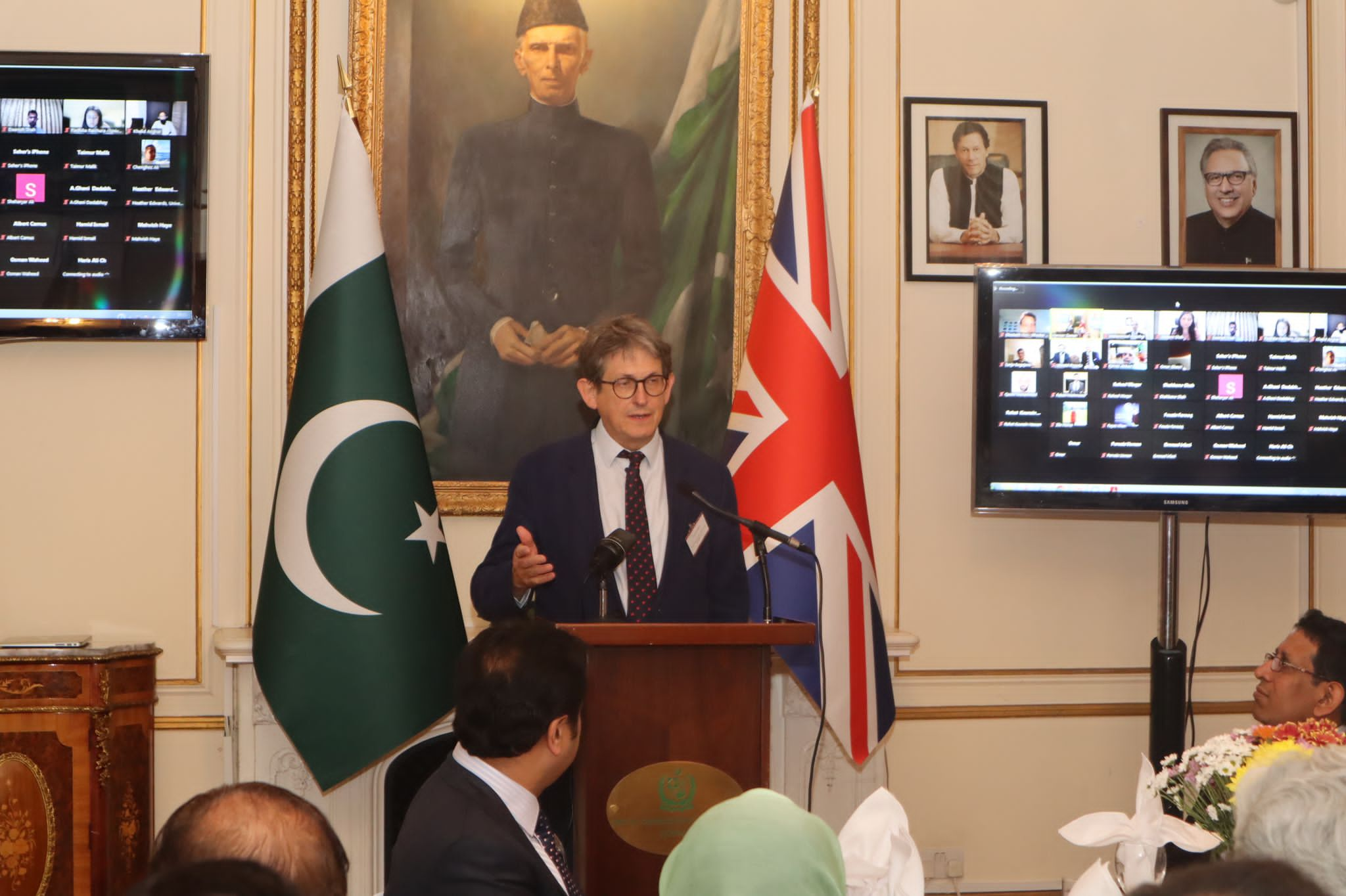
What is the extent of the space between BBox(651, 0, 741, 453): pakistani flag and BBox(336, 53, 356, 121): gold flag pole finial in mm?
975

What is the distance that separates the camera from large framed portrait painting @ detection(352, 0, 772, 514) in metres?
4.30

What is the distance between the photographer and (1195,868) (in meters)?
1.14

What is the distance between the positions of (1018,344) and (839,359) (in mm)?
549

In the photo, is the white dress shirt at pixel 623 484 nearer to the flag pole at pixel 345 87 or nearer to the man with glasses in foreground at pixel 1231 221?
the flag pole at pixel 345 87

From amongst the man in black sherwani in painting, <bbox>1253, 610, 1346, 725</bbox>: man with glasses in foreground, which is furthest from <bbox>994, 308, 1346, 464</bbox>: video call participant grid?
the man in black sherwani in painting

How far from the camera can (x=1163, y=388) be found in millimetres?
4133

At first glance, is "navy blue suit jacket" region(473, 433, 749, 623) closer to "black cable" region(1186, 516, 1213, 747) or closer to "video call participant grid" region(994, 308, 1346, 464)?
"video call participant grid" region(994, 308, 1346, 464)

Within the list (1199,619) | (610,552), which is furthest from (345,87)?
(1199,619)

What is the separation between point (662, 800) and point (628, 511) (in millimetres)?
821

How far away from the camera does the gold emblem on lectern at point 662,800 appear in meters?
2.67

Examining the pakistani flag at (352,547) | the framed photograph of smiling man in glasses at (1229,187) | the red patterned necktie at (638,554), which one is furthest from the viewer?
the framed photograph of smiling man in glasses at (1229,187)

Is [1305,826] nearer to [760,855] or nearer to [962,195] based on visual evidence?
[760,855]

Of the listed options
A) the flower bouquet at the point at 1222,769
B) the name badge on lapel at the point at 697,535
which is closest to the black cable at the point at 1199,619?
the name badge on lapel at the point at 697,535

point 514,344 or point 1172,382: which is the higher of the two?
point 514,344
